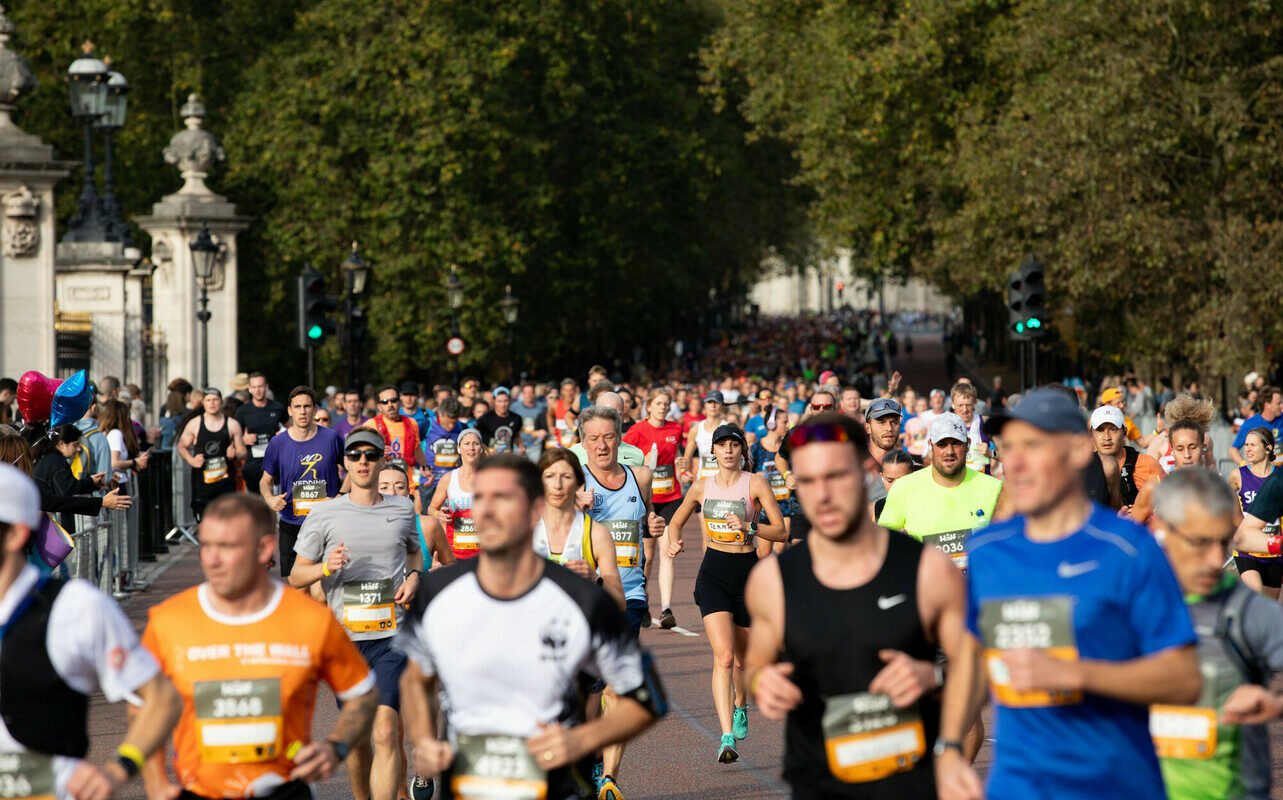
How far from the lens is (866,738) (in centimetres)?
525

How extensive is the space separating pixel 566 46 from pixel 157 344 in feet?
58.5

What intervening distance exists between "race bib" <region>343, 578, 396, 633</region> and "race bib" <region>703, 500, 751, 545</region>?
2.71 m

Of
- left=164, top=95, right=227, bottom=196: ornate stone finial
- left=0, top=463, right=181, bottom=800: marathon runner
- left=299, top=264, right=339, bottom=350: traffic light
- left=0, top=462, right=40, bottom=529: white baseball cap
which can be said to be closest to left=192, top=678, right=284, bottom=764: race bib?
left=0, top=463, right=181, bottom=800: marathon runner

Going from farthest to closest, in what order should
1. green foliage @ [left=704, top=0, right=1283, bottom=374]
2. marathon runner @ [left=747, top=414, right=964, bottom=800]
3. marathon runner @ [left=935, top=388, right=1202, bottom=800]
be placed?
green foliage @ [left=704, top=0, right=1283, bottom=374], marathon runner @ [left=747, top=414, right=964, bottom=800], marathon runner @ [left=935, top=388, right=1202, bottom=800]

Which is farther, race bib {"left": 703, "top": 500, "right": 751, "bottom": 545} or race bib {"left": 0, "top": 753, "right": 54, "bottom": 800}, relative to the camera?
race bib {"left": 703, "top": 500, "right": 751, "bottom": 545}

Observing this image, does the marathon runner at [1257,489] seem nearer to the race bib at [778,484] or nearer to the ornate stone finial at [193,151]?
the race bib at [778,484]

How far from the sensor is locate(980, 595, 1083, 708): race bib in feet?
15.9

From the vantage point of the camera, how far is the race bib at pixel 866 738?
Answer: 5.25 meters

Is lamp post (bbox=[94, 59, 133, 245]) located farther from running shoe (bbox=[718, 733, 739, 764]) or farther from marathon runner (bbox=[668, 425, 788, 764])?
running shoe (bbox=[718, 733, 739, 764])

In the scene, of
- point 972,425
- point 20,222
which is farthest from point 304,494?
point 20,222

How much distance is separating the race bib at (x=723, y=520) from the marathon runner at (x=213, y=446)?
28.4ft

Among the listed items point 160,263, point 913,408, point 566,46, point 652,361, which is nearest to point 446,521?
point 913,408

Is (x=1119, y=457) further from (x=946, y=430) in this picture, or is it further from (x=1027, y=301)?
(x=1027, y=301)

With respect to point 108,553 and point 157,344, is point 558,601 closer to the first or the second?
point 108,553
